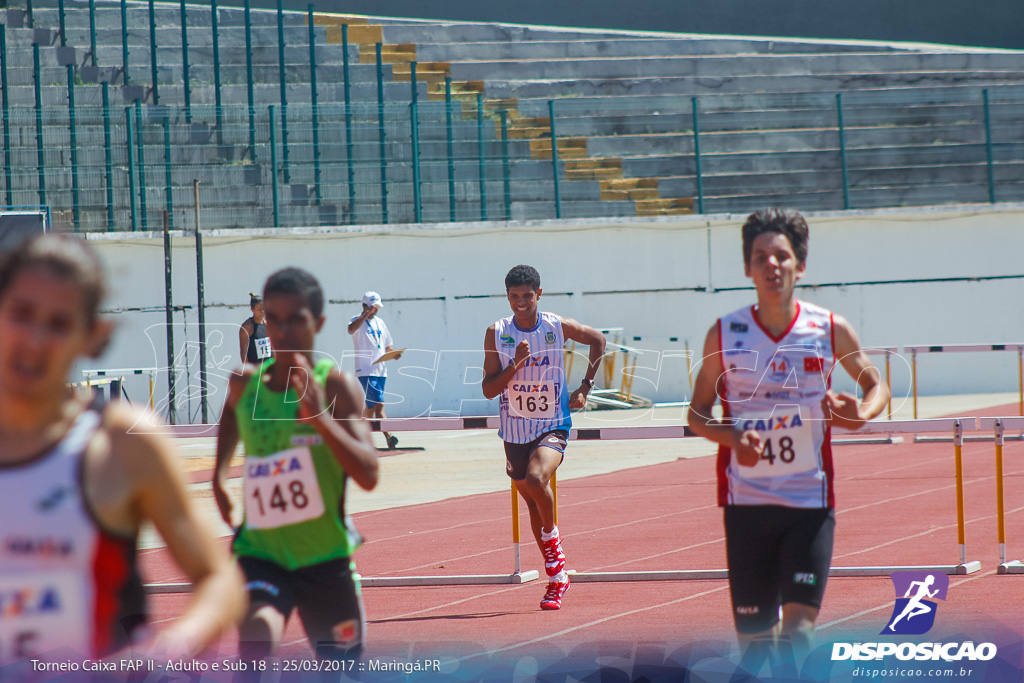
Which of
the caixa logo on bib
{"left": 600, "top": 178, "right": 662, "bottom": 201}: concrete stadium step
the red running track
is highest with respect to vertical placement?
{"left": 600, "top": 178, "right": 662, "bottom": 201}: concrete stadium step

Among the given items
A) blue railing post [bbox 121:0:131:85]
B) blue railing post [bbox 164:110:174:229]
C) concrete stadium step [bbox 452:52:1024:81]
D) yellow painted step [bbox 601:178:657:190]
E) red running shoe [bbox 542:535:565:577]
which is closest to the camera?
red running shoe [bbox 542:535:565:577]

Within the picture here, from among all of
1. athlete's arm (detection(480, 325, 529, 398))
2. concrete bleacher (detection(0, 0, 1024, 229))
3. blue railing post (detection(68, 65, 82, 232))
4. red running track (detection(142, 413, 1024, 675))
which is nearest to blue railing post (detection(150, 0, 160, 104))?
concrete bleacher (detection(0, 0, 1024, 229))

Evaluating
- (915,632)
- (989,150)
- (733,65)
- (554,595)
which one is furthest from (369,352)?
(733,65)

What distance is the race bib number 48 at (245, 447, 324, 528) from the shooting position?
4.08 meters

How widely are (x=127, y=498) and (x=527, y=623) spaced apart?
486cm

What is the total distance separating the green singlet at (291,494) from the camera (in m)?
4.07

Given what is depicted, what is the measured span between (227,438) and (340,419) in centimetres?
48

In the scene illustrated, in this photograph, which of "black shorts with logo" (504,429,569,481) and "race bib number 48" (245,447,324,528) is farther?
"black shorts with logo" (504,429,569,481)

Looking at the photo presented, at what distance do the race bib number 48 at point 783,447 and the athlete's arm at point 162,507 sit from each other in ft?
8.13

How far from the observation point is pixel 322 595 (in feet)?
13.3

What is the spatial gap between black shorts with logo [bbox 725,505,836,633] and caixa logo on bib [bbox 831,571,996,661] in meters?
0.94

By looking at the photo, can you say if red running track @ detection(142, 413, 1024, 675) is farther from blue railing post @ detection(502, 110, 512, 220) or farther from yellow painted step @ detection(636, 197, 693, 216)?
yellow painted step @ detection(636, 197, 693, 216)

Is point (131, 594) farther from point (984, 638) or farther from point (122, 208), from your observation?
point (122, 208)

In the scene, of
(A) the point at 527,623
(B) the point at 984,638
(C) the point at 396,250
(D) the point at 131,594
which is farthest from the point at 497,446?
(D) the point at 131,594
